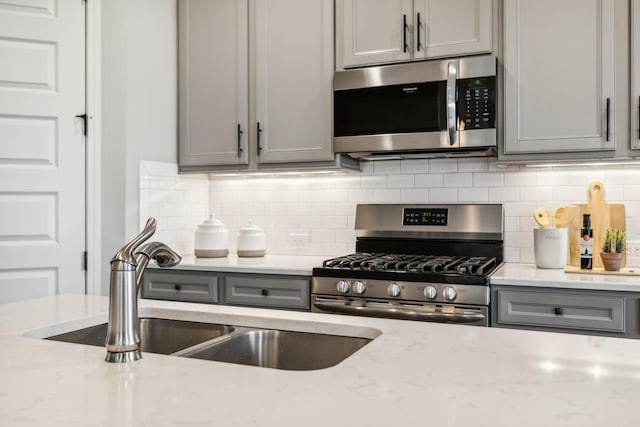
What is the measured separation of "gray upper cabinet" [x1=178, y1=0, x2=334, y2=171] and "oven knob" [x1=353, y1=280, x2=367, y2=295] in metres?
0.79

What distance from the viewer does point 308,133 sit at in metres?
3.13

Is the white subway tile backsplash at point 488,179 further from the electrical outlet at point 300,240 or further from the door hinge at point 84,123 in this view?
the door hinge at point 84,123

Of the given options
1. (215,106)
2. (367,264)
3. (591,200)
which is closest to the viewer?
(367,264)

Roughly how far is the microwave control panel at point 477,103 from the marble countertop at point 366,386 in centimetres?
162

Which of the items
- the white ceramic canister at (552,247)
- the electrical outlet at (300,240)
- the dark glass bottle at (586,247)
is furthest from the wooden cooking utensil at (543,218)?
the electrical outlet at (300,240)

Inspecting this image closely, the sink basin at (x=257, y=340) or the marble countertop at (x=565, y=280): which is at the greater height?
the marble countertop at (x=565, y=280)

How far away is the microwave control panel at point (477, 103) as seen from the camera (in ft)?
8.89

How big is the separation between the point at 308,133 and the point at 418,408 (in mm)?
2430

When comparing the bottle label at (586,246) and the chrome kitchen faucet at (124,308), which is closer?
the chrome kitchen faucet at (124,308)

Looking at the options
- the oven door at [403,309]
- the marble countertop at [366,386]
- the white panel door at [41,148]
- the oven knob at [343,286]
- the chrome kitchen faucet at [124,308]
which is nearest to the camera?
the marble countertop at [366,386]

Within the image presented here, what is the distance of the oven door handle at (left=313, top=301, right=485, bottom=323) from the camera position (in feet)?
7.89

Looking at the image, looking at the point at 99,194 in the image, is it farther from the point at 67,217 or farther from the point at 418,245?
the point at 418,245

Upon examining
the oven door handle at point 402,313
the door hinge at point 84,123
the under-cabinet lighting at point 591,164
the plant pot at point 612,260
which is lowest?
the oven door handle at point 402,313

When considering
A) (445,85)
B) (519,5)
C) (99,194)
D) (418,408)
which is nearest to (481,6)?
(519,5)
